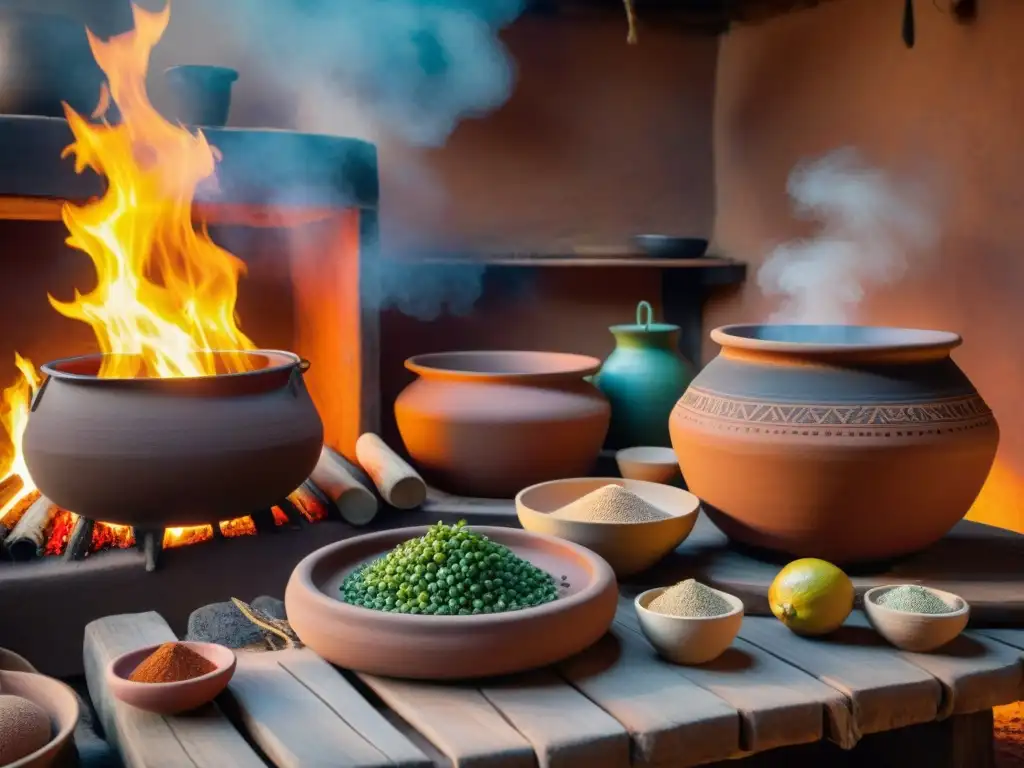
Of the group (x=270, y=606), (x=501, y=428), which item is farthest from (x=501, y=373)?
(x=270, y=606)

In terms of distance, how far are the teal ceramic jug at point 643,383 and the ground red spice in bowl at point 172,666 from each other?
168cm

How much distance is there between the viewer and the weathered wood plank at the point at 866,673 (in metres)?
1.40

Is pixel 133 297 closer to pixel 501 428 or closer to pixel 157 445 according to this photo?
pixel 157 445

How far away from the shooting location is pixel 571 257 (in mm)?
3643

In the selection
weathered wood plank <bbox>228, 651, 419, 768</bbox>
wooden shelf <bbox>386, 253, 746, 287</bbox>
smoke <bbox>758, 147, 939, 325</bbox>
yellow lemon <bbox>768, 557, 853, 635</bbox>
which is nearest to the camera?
weathered wood plank <bbox>228, 651, 419, 768</bbox>

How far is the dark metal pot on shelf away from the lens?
8.36 feet

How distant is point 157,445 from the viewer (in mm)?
1975

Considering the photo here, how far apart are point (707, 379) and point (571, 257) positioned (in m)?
1.78

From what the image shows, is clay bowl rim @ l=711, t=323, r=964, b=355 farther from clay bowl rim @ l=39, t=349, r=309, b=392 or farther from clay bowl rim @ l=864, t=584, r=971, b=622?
clay bowl rim @ l=39, t=349, r=309, b=392

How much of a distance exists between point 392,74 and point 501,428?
61.8 inches

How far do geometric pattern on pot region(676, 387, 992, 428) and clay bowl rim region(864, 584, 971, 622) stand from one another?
0.28 m

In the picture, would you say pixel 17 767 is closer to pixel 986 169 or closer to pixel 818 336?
pixel 818 336

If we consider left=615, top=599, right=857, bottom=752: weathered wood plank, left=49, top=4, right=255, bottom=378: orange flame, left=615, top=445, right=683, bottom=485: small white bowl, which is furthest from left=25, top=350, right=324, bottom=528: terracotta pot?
left=615, top=599, right=857, bottom=752: weathered wood plank

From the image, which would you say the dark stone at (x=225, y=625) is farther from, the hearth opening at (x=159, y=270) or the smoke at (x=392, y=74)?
the smoke at (x=392, y=74)
